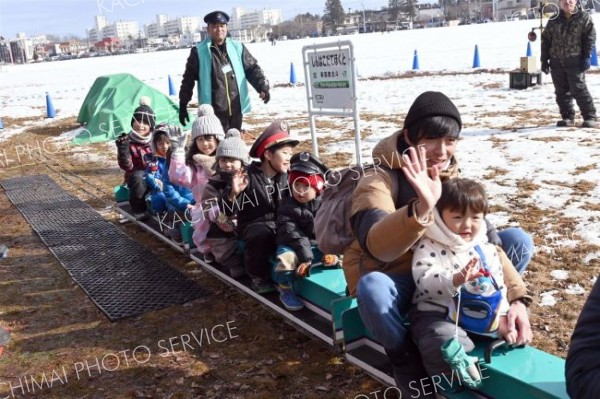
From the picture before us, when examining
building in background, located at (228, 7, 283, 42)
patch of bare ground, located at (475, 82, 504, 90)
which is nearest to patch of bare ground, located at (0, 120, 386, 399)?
patch of bare ground, located at (475, 82, 504, 90)

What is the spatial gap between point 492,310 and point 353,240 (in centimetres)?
78

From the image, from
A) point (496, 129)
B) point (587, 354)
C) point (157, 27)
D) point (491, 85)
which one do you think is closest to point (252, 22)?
point (157, 27)

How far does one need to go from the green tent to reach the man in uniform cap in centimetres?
875

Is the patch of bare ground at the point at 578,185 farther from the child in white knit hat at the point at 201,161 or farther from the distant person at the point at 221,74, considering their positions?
the child in white knit hat at the point at 201,161

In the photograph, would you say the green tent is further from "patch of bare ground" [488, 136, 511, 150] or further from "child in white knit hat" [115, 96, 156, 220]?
"patch of bare ground" [488, 136, 511, 150]

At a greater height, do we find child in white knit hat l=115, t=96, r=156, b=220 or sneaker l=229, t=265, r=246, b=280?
child in white knit hat l=115, t=96, r=156, b=220

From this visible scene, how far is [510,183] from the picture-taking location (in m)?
6.19

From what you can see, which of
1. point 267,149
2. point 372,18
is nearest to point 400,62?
point 267,149

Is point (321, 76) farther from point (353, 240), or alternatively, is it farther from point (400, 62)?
point (400, 62)

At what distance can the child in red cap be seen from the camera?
12.0ft

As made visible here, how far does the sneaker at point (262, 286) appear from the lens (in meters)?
3.97

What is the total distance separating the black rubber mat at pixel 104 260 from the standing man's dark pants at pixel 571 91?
22.3 feet

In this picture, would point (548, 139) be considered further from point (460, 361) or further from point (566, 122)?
point (460, 361)

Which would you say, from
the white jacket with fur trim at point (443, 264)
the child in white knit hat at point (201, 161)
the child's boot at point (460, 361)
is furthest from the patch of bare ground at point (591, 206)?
the child's boot at point (460, 361)
